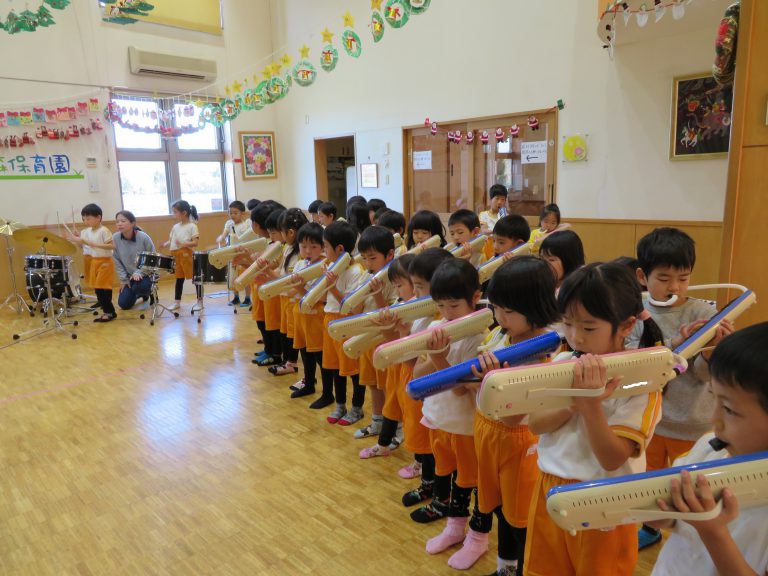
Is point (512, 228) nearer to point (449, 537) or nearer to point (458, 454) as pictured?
point (458, 454)

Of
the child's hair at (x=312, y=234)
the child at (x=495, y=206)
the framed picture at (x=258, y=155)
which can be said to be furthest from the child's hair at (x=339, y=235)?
the framed picture at (x=258, y=155)

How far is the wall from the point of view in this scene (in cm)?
471

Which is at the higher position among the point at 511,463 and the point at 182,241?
the point at 182,241

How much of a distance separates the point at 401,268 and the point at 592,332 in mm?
1127

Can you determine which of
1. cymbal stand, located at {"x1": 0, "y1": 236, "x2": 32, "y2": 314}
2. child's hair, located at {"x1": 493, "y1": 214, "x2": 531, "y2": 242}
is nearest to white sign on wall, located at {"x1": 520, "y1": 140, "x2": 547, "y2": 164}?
child's hair, located at {"x1": 493, "y1": 214, "x2": 531, "y2": 242}

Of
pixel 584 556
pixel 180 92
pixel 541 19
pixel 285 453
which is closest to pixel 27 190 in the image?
pixel 180 92

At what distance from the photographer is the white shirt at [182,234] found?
588 centimetres

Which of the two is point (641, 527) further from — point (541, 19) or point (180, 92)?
point (180, 92)

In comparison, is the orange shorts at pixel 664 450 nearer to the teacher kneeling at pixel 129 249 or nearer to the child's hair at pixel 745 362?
the child's hair at pixel 745 362

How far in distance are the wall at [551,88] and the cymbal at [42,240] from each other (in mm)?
3949

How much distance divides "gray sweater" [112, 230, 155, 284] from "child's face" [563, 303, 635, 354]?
17.7ft

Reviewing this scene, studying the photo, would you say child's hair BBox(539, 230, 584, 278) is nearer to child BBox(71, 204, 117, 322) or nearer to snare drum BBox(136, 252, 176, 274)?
snare drum BBox(136, 252, 176, 274)

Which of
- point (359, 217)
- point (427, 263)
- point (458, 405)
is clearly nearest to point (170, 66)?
point (359, 217)

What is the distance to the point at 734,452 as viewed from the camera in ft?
2.61
